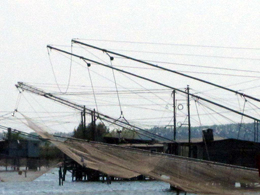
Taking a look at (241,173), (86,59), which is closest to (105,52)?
(86,59)

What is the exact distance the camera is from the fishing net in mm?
24453

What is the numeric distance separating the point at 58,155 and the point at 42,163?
125ft

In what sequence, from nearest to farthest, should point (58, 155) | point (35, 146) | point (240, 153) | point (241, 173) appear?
point (241, 173) < point (240, 153) < point (35, 146) < point (58, 155)

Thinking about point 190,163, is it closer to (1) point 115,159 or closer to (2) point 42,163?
(1) point 115,159

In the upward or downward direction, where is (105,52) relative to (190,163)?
upward

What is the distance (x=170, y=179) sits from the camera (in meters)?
25.6

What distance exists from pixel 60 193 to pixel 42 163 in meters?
55.2

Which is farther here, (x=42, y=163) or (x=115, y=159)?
(x=42, y=163)

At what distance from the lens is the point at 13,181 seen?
10806cm

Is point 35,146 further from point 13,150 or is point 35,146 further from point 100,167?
point 100,167

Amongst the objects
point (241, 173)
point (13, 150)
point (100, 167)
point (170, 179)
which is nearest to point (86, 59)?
point (100, 167)

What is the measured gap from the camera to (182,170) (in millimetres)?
25062

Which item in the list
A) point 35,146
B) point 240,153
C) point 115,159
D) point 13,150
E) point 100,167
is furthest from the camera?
point 35,146

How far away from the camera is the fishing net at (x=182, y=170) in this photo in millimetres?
24453
